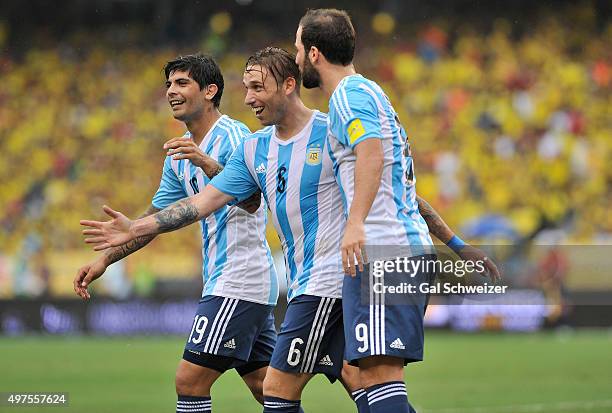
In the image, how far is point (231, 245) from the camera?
19.8 ft

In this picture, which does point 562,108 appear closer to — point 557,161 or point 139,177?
point 557,161

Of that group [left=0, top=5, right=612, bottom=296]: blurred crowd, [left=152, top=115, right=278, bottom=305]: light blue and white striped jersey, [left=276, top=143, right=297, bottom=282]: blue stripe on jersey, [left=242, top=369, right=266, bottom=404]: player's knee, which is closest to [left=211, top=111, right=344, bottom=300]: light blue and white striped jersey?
[left=276, top=143, right=297, bottom=282]: blue stripe on jersey

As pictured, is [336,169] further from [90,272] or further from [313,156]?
[90,272]

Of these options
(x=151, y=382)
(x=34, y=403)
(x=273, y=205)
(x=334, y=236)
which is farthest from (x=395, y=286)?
(x=151, y=382)

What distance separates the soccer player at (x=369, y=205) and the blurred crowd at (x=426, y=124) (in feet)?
50.7

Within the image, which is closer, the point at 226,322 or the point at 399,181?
the point at 399,181

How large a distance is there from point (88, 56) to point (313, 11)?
785 inches

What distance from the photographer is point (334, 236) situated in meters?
5.21

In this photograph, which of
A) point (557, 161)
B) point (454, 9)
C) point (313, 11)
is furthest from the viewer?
point (454, 9)

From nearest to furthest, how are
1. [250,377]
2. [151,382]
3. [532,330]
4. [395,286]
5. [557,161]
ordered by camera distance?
[395,286] → [250,377] → [151,382] → [532,330] → [557,161]

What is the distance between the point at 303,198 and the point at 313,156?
22cm

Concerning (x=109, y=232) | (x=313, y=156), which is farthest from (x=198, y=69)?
(x=109, y=232)

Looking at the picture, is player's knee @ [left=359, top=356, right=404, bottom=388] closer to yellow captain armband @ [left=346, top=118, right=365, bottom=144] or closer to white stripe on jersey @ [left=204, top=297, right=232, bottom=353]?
yellow captain armband @ [left=346, top=118, right=365, bottom=144]

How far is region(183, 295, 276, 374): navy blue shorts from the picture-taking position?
19.1 feet
